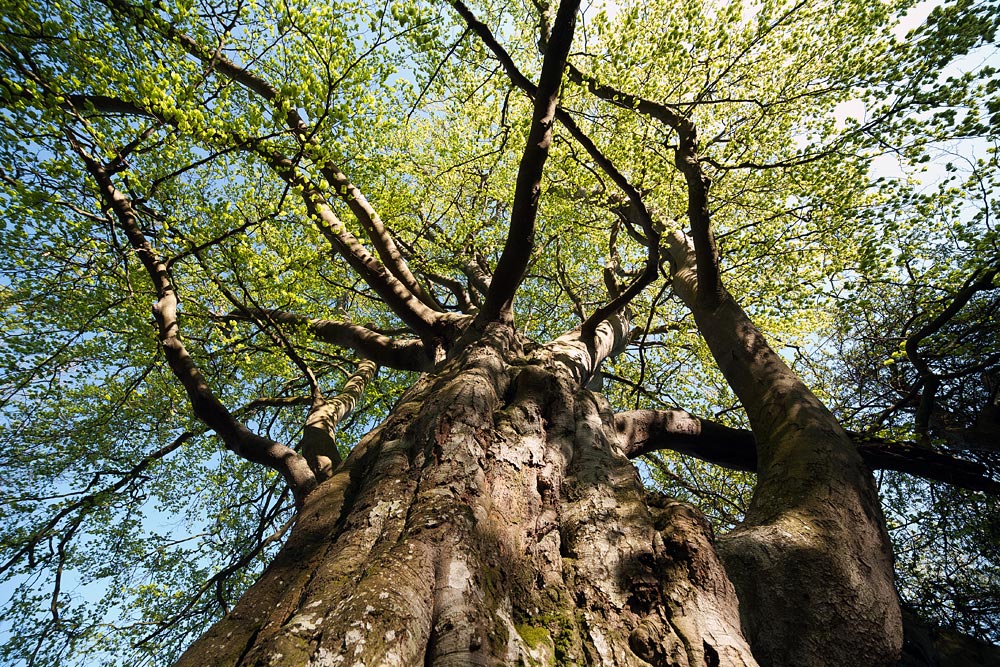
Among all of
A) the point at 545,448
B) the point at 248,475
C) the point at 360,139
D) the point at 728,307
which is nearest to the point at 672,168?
the point at 728,307

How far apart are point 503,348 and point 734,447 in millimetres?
2792

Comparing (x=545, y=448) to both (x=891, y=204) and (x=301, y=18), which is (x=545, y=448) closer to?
(x=301, y=18)

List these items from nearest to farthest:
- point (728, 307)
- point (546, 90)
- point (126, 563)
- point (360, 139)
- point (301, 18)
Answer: point (546, 90) → point (301, 18) → point (728, 307) → point (360, 139) → point (126, 563)

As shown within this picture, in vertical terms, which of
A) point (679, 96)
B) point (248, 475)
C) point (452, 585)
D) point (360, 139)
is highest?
point (679, 96)

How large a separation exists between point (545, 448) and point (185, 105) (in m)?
4.46

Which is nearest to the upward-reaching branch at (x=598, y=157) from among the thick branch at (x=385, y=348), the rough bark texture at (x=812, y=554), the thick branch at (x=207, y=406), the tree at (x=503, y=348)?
the tree at (x=503, y=348)

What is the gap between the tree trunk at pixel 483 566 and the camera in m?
1.60

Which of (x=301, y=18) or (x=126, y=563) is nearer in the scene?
(x=301, y=18)

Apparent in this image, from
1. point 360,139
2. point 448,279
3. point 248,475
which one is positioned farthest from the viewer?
point 248,475

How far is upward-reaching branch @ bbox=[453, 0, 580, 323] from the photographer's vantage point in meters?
3.10

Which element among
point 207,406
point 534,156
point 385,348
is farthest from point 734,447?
point 207,406

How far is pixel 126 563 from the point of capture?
8297mm

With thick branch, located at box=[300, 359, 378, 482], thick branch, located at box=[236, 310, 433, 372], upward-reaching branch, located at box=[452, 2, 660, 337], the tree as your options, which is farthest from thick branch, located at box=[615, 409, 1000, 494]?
thick branch, located at box=[300, 359, 378, 482]

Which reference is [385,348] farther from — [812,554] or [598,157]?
[812,554]
